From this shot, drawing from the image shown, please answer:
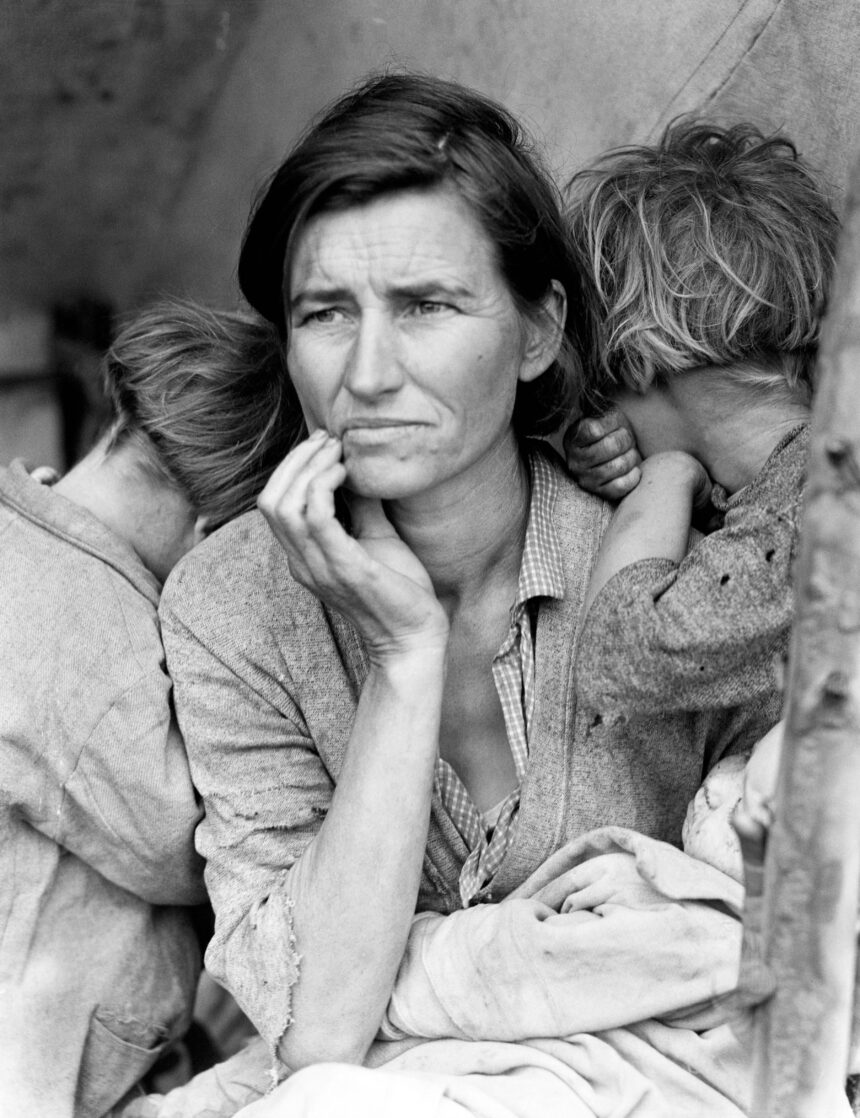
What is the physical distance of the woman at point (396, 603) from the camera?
202 centimetres

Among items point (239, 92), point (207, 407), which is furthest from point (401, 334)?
point (239, 92)

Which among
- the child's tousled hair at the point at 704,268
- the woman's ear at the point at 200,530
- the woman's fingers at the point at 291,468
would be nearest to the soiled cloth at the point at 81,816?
the woman's ear at the point at 200,530

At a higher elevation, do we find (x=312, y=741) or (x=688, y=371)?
(x=688, y=371)

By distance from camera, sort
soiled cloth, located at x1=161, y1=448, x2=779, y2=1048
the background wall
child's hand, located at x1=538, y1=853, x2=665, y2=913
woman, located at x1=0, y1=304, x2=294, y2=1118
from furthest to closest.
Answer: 1. the background wall
2. woman, located at x1=0, y1=304, x2=294, y2=1118
3. soiled cloth, located at x1=161, y1=448, x2=779, y2=1048
4. child's hand, located at x1=538, y1=853, x2=665, y2=913

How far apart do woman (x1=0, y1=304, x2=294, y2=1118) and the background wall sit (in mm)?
976

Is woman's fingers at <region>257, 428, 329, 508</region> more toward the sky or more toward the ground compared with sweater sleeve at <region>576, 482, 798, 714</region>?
more toward the sky

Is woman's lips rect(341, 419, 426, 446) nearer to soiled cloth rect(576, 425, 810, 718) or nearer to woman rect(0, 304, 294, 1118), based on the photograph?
soiled cloth rect(576, 425, 810, 718)

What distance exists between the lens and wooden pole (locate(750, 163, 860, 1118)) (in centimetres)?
113

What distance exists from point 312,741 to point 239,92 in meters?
2.01

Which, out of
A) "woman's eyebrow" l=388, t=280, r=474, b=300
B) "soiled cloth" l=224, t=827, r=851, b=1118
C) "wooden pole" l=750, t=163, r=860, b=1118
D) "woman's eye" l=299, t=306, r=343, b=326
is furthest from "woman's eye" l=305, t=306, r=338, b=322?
"wooden pole" l=750, t=163, r=860, b=1118

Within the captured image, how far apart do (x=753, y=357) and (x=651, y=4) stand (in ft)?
3.43

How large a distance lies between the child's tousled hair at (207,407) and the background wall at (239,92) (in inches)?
36.7

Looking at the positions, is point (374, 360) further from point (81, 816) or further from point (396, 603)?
point (81, 816)

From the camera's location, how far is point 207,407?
251 cm
